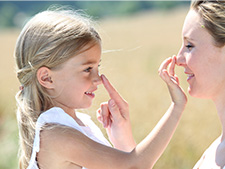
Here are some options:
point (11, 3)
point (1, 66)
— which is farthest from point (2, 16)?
point (1, 66)

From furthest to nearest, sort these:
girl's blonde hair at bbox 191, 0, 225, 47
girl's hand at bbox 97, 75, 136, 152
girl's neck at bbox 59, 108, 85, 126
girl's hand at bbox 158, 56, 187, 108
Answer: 1. girl's hand at bbox 97, 75, 136, 152
2. girl's neck at bbox 59, 108, 85, 126
3. girl's hand at bbox 158, 56, 187, 108
4. girl's blonde hair at bbox 191, 0, 225, 47

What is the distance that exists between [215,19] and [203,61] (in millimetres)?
274

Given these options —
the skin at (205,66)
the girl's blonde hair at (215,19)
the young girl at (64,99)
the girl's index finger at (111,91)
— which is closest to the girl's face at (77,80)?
the young girl at (64,99)

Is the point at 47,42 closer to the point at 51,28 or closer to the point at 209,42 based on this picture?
the point at 51,28

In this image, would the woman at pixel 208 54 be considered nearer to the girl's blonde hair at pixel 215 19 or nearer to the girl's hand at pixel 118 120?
the girl's blonde hair at pixel 215 19

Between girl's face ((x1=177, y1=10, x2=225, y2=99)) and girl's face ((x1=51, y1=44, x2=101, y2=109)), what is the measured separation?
63 cm

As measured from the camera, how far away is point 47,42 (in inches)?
112

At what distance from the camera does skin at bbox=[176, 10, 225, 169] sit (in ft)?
8.96

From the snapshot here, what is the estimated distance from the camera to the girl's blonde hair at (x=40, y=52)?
285cm

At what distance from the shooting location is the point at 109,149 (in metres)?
2.77

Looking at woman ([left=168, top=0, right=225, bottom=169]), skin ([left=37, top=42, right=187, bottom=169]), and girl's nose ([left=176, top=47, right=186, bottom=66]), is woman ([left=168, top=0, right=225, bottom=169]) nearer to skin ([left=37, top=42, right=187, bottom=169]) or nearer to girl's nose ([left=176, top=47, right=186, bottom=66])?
girl's nose ([left=176, top=47, right=186, bottom=66])

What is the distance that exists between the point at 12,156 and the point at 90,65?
416cm

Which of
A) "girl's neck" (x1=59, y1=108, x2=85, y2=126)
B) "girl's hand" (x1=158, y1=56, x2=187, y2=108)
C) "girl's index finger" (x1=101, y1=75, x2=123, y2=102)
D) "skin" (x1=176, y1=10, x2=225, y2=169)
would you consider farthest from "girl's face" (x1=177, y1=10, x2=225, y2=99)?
"girl's neck" (x1=59, y1=108, x2=85, y2=126)

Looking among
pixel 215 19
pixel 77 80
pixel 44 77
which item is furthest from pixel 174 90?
pixel 44 77
